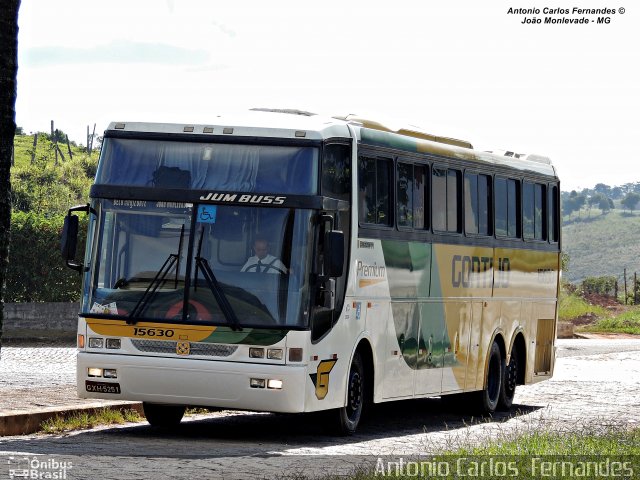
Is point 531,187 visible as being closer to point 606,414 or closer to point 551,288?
point 551,288

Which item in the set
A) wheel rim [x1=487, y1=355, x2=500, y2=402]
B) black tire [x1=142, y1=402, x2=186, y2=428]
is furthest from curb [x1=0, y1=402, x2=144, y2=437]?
wheel rim [x1=487, y1=355, x2=500, y2=402]

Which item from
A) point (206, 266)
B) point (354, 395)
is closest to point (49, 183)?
point (354, 395)

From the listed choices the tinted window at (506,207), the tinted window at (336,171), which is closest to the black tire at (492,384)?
the tinted window at (506,207)

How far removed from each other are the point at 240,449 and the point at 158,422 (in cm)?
278

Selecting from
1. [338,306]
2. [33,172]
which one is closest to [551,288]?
[338,306]

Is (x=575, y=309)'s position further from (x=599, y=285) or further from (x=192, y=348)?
(x=192, y=348)

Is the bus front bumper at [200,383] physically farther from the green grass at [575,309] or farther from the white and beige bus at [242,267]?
the green grass at [575,309]

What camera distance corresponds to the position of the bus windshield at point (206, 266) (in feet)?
50.0

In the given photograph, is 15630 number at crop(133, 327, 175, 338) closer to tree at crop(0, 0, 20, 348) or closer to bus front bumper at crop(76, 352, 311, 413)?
bus front bumper at crop(76, 352, 311, 413)

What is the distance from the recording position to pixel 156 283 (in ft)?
50.6

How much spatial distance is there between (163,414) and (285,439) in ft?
5.51

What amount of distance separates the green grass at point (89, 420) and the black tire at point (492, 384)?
567 cm

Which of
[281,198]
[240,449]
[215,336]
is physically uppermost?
[281,198]

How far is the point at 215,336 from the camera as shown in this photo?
15.2 m
